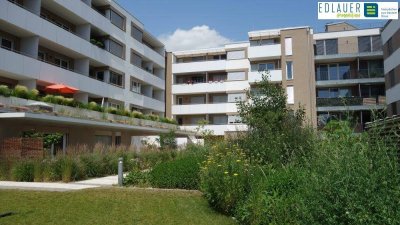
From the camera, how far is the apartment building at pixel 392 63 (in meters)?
37.1

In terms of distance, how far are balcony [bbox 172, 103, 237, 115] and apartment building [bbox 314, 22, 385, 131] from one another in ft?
38.1

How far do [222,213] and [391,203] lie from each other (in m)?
5.60

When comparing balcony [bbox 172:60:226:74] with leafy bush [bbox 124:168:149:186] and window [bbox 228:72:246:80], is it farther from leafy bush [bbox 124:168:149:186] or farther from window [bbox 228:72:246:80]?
leafy bush [bbox 124:168:149:186]

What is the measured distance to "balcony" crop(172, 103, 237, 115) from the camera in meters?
53.7

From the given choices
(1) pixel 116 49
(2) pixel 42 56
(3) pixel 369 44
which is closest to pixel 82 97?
(2) pixel 42 56

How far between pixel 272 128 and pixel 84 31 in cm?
2579

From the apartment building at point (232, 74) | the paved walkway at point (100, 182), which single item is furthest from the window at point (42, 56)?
the apartment building at point (232, 74)

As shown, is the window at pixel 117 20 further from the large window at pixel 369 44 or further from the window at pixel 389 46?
the large window at pixel 369 44

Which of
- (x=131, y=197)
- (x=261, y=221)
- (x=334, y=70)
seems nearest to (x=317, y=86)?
(x=334, y=70)

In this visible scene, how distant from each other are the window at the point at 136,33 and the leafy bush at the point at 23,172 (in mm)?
30163

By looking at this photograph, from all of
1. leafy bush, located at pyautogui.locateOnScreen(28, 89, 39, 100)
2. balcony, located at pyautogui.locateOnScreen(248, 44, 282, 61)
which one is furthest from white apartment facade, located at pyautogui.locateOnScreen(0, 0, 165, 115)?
balcony, located at pyautogui.locateOnScreen(248, 44, 282, 61)

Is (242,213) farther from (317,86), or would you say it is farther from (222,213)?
(317,86)

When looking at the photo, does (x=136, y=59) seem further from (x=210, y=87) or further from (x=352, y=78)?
(x=352, y=78)

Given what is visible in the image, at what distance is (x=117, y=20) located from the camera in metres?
42.8
